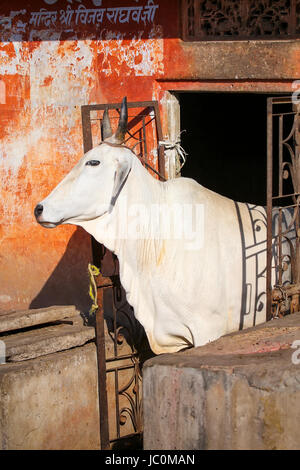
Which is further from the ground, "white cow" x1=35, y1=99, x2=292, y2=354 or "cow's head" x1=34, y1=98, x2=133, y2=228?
"cow's head" x1=34, y1=98, x2=133, y2=228

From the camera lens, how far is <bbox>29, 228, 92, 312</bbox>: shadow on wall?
6.59m

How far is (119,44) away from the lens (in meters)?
6.27

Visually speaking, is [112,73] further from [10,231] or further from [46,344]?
[46,344]

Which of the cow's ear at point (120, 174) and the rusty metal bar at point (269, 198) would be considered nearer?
the rusty metal bar at point (269, 198)

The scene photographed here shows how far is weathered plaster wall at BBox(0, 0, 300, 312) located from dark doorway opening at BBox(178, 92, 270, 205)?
262 centimetres

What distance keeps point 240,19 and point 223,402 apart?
10.8 feet

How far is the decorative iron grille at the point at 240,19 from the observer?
5793 millimetres

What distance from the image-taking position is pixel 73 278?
6.68 metres

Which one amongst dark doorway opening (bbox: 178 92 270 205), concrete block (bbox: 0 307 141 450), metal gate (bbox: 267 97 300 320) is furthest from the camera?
dark doorway opening (bbox: 178 92 270 205)

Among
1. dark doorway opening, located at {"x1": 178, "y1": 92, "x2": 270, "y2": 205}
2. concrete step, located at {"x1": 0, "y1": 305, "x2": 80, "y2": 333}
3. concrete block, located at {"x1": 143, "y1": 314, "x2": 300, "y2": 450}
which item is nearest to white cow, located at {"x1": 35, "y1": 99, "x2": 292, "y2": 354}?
concrete step, located at {"x1": 0, "y1": 305, "x2": 80, "y2": 333}

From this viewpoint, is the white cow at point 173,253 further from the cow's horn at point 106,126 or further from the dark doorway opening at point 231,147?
the dark doorway opening at point 231,147

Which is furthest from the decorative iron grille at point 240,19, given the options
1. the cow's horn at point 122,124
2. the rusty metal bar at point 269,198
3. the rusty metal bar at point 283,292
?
the rusty metal bar at point 283,292

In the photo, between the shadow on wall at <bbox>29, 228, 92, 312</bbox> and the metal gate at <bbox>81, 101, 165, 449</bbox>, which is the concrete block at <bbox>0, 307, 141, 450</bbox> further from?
the shadow on wall at <bbox>29, 228, 92, 312</bbox>

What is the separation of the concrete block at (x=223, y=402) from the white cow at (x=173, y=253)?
1470 millimetres
